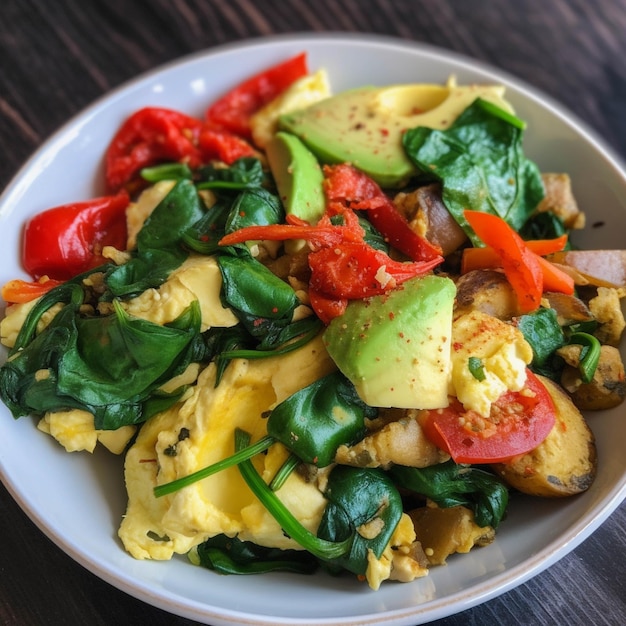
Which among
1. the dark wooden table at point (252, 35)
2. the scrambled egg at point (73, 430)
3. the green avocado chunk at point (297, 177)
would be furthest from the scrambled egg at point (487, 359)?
the dark wooden table at point (252, 35)

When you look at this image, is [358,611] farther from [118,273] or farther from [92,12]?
[92,12]

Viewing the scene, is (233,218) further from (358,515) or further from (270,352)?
(358,515)

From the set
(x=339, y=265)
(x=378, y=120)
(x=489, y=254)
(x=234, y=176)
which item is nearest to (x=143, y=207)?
(x=234, y=176)

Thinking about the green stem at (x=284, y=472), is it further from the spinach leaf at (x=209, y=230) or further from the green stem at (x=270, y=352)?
the spinach leaf at (x=209, y=230)

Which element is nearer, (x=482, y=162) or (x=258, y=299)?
(x=258, y=299)

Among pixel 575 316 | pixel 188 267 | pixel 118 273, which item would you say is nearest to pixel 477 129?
pixel 575 316

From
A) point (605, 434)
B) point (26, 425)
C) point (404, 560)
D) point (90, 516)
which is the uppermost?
point (26, 425)
